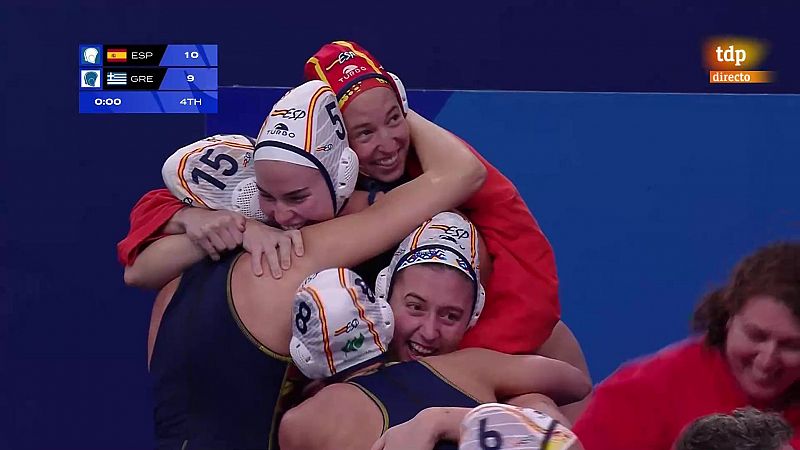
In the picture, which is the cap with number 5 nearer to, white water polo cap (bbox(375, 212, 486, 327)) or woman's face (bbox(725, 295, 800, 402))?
white water polo cap (bbox(375, 212, 486, 327))

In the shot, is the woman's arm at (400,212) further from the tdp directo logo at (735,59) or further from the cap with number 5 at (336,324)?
the tdp directo logo at (735,59)

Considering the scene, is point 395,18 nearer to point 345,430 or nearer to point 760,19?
point 760,19

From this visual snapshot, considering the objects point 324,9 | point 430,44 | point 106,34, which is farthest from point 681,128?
point 106,34

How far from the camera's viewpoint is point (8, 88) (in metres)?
3.17

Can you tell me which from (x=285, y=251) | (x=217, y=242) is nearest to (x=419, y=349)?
(x=285, y=251)

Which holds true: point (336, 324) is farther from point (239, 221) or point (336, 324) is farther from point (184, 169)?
point (184, 169)

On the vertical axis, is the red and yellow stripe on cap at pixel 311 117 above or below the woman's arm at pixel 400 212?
above

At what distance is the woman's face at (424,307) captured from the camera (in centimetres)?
172

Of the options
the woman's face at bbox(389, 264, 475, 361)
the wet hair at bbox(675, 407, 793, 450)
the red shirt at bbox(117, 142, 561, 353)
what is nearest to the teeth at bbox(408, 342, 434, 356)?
the woman's face at bbox(389, 264, 475, 361)

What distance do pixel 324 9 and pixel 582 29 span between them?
79cm

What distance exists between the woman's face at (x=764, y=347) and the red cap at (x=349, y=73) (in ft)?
2.39

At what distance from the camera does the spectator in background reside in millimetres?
1595

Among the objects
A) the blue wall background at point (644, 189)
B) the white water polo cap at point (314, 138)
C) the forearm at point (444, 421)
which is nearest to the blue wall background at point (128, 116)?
the blue wall background at point (644, 189)

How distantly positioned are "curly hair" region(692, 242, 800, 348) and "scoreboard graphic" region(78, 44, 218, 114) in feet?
6.33
